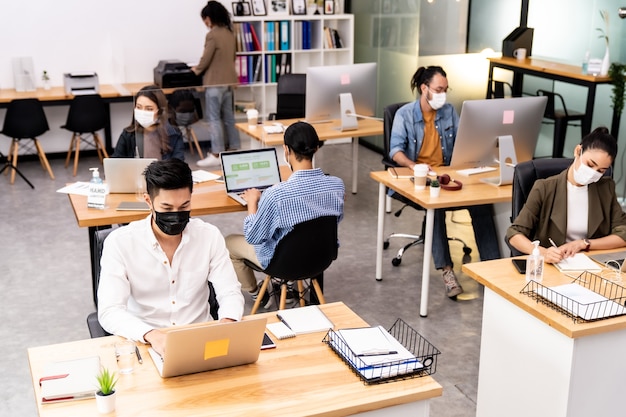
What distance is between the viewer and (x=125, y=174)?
4.49 metres

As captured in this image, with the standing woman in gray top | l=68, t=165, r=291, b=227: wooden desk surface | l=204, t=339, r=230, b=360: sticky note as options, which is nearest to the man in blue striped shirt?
l=68, t=165, r=291, b=227: wooden desk surface

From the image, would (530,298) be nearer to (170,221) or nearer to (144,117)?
(170,221)

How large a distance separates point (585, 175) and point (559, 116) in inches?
131

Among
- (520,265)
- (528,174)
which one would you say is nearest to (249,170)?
(528,174)

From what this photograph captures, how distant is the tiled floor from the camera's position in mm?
4013

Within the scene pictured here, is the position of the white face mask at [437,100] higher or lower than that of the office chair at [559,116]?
higher

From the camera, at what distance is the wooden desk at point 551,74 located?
649 cm

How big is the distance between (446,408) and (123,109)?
6.03 metres

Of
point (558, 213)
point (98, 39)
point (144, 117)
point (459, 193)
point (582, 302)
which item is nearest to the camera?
point (582, 302)

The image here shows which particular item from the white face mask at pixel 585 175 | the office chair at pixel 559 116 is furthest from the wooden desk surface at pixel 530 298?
the office chair at pixel 559 116

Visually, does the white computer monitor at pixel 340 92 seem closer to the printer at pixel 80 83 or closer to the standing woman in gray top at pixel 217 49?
the standing woman in gray top at pixel 217 49

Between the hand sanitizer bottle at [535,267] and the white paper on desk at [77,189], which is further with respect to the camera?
the white paper on desk at [77,189]

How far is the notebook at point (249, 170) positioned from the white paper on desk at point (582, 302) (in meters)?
1.93

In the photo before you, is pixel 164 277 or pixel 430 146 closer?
pixel 164 277
